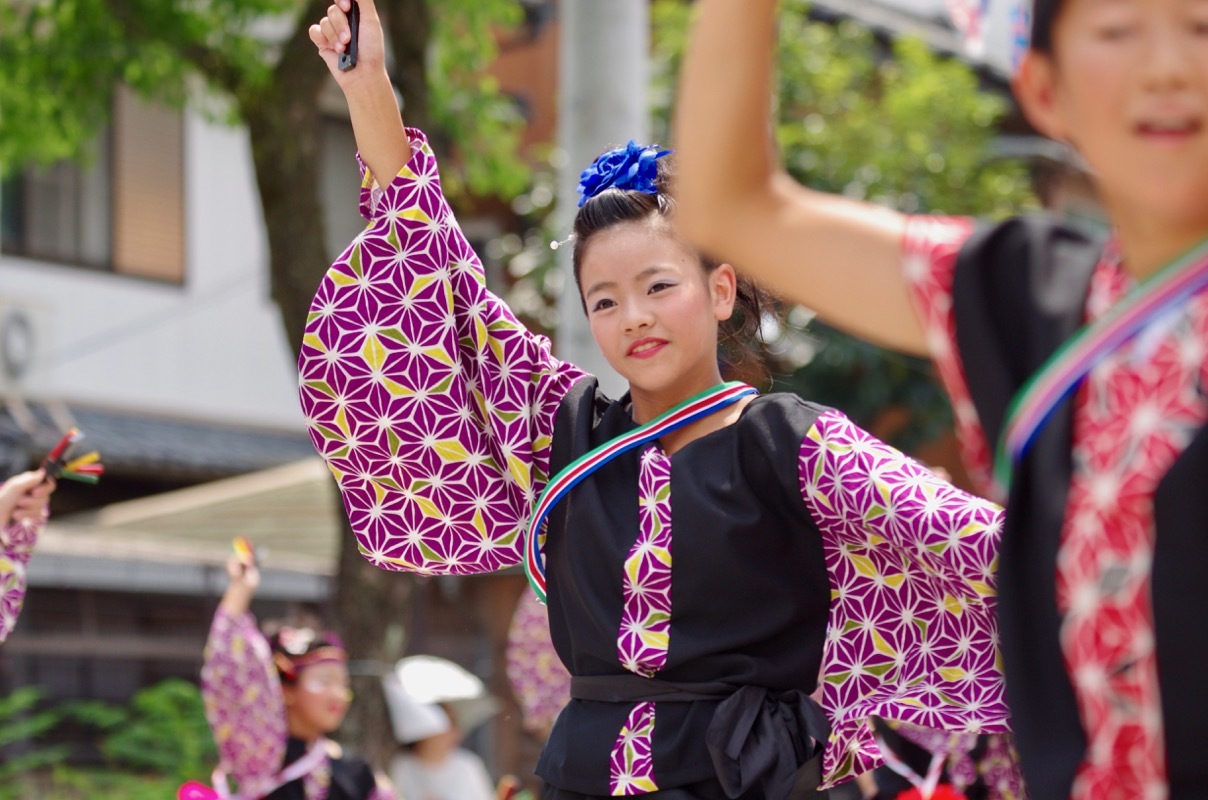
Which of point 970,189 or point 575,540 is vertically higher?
point 575,540

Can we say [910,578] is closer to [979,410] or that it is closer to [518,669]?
[979,410]

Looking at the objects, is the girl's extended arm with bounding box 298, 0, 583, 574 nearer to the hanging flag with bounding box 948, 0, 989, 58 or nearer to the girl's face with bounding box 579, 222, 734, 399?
the girl's face with bounding box 579, 222, 734, 399

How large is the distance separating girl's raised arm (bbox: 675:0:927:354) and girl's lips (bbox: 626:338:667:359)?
3.35 ft

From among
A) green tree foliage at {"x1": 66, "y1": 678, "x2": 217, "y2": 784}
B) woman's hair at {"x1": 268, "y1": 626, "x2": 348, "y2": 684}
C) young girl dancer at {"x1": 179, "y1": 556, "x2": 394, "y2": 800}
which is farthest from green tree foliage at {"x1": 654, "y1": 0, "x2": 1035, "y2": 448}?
young girl dancer at {"x1": 179, "y1": 556, "x2": 394, "y2": 800}

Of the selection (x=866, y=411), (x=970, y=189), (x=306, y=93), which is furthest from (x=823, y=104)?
(x=306, y=93)

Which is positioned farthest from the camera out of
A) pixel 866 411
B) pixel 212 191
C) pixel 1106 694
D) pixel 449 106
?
pixel 212 191

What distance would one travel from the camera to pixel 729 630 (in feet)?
7.93

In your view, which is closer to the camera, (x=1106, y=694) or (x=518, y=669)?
(x=1106, y=694)

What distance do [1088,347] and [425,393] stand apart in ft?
4.38

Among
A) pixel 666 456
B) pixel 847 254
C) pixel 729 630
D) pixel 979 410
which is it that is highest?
pixel 847 254

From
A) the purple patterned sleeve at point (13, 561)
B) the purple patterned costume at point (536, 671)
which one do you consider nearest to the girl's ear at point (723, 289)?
the purple patterned sleeve at point (13, 561)

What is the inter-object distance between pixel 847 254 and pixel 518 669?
4.80 metres

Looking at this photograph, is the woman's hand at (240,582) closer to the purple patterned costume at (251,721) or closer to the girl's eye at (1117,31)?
the purple patterned costume at (251,721)

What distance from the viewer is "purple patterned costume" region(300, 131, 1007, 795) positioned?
2420 millimetres
